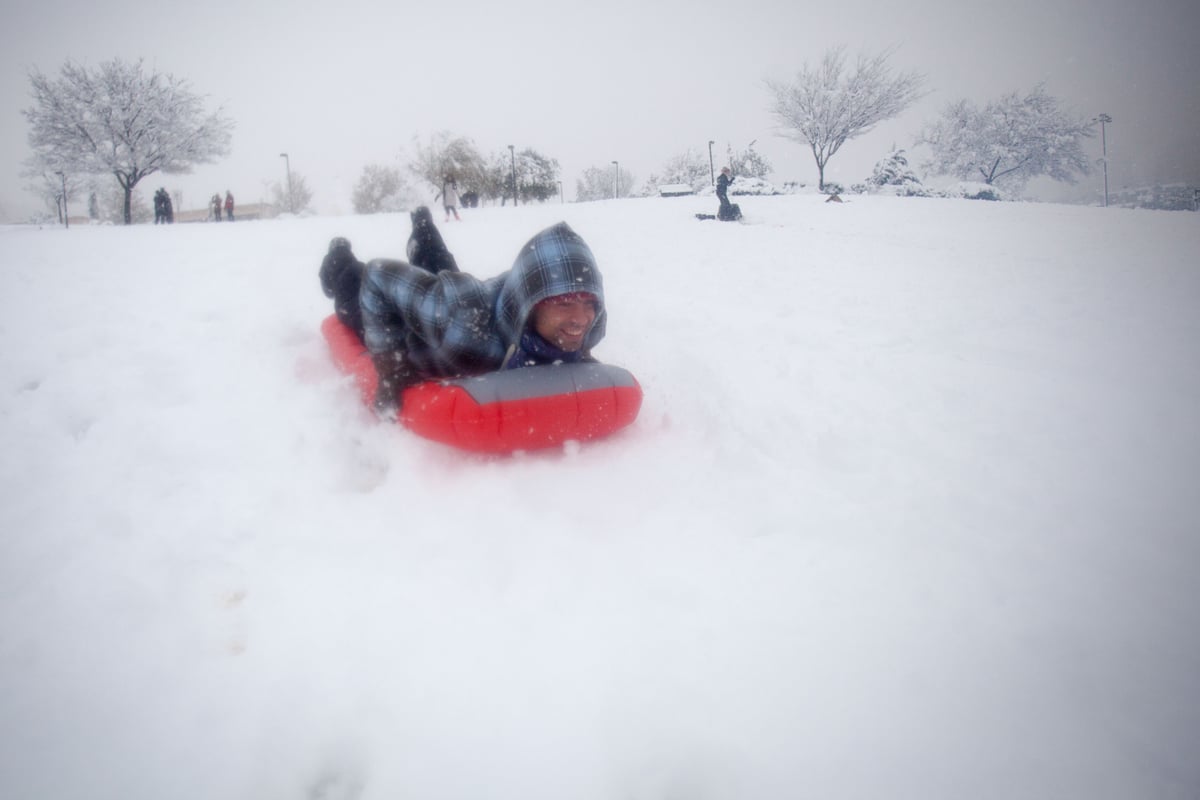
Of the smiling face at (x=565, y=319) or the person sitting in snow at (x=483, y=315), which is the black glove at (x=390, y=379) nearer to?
the person sitting in snow at (x=483, y=315)

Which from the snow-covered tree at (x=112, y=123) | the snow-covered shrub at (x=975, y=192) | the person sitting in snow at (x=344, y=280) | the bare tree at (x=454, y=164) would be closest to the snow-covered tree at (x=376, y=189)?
the bare tree at (x=454, y=164)

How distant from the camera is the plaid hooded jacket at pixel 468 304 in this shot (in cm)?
238

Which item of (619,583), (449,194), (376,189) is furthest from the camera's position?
(376,189)

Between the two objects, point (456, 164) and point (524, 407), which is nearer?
point (524, 407)

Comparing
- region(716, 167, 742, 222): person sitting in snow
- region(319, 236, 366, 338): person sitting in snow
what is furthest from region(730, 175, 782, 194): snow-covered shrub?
region(319, 236, 366, 338): person sitting in snow

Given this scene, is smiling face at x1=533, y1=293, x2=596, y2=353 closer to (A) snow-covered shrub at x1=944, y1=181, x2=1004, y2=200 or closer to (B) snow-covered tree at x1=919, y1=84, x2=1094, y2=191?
(A) snow-covered shrub at x1=944, y1=181, x2=1004, y2=200

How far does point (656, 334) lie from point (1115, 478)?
117 inches

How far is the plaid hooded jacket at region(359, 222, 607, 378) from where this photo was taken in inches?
93.5

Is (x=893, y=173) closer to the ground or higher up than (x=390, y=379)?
higher up

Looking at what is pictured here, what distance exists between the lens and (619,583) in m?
1.74

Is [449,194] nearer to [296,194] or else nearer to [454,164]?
[454,164]

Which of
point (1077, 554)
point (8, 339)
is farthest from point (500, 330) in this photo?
point (8, 339)

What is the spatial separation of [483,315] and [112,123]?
98.6 feet

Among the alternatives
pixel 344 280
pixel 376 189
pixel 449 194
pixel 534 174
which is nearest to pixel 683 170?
pixel 534 174
